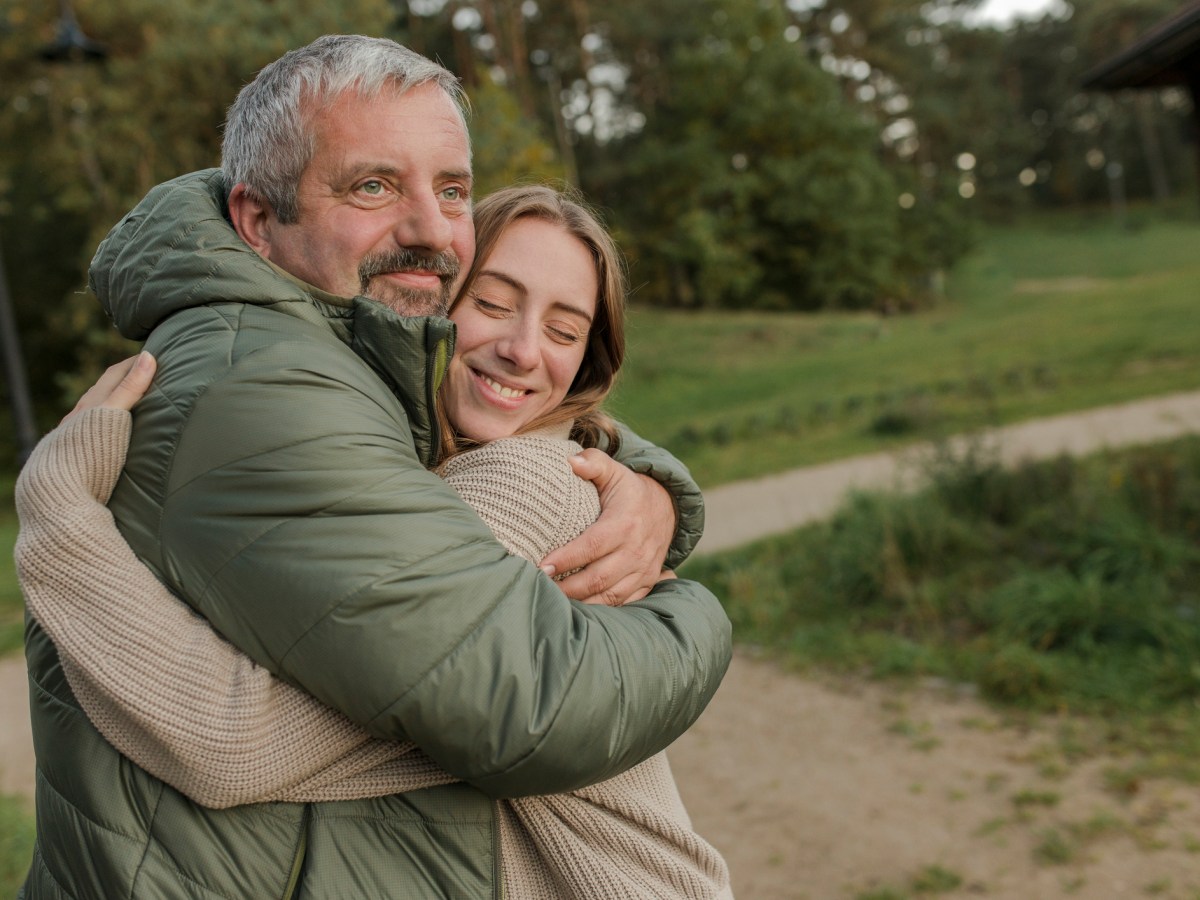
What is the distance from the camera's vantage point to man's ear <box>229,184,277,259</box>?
1733 millimetres

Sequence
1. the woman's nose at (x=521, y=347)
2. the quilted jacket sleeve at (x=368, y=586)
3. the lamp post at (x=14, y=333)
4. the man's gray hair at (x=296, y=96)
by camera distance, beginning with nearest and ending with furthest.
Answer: the quilted jacket sleeve at (x=368, y=586) < the man's gray hair at (x=296, y=96) < the woman's nose at (x=521, y=347) < the lamp post at (x=14, y=333)

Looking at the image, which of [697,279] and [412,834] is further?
[697,279]

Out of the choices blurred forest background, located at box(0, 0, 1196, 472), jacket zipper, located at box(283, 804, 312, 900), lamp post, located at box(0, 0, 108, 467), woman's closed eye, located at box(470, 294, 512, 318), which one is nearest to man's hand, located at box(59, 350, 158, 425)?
jacket zipper, located at box(283, 804, 312, 900)

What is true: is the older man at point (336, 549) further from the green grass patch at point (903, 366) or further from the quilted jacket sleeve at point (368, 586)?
the green grass patch at point (903, 366)

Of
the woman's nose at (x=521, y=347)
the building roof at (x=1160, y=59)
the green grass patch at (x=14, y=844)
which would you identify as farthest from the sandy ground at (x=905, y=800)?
the building roof at (x=1160, y=59)

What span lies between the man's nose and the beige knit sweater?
0.42 meters

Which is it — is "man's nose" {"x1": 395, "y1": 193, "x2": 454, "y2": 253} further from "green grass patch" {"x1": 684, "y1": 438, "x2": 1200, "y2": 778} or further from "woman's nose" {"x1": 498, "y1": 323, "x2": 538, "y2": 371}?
"green grass patch" {"x1": 684, "y1": 438, "x2": 1200, "y2": 778}

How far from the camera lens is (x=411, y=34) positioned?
1131 inches

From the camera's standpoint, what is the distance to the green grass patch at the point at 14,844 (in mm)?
4258

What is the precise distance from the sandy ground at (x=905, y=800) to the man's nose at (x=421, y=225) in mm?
3248

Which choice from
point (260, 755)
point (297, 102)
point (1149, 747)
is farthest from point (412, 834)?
point (1149, 747)

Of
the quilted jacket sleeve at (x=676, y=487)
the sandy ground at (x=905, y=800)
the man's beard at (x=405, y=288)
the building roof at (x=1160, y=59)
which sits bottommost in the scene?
the sandy ground at (x=905, y=800)

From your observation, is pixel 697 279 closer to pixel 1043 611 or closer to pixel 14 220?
pixel 14 220

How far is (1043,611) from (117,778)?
18.3 ft
